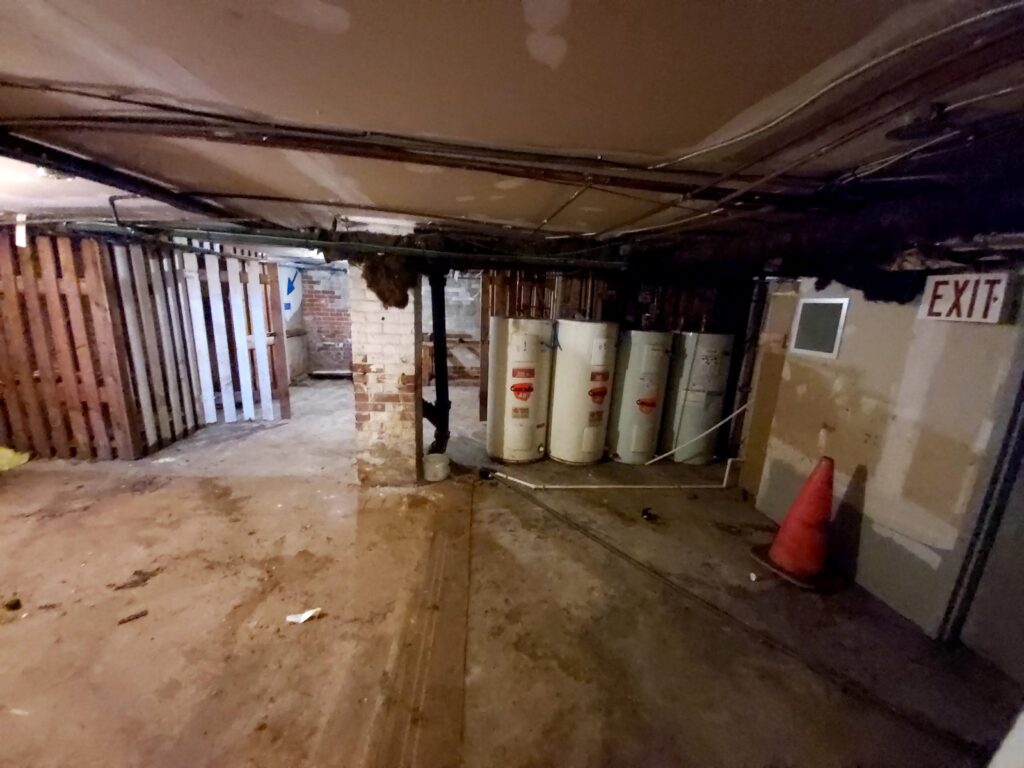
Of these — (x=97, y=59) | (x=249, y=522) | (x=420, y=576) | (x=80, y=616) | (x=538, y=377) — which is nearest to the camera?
(x=97, y=59)

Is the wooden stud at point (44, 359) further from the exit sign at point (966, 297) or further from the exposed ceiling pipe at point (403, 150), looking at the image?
the exit sign at point (966, 297)

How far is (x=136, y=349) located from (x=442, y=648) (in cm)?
379

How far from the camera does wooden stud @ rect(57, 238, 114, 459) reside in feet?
11.1

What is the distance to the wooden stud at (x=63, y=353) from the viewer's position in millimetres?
3373

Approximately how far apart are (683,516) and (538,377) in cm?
157

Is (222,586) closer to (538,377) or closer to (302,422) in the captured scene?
(538,377)

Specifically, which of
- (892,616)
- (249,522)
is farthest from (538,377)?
(892,616)

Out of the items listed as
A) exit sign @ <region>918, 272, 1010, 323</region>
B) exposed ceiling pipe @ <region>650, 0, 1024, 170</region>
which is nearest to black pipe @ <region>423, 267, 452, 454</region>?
exposed ceiling pipe @ <region>650, 0, 1024, 170</region>

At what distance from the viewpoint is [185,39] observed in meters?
0.88

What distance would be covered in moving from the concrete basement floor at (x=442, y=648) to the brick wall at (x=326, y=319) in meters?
4.56

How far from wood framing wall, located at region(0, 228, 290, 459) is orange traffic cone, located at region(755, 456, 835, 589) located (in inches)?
202

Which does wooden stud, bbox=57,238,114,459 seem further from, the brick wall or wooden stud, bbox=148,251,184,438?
the brick wall

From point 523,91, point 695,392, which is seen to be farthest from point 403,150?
point 695,392

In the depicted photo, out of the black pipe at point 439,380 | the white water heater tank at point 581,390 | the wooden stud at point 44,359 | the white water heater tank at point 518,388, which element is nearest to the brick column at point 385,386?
the black pipe at point 439,380
